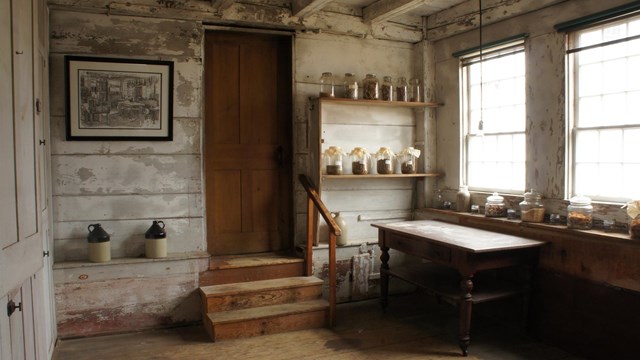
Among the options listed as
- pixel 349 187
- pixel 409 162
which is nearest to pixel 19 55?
pixel 349 187

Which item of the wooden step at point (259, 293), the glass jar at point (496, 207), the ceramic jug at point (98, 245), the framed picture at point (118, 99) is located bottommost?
the wooden step at point (259, 293)

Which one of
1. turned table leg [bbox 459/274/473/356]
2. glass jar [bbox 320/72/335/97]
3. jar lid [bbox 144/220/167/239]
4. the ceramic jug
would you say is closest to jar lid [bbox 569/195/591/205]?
turned table leg [bbox 459/274/473/356]

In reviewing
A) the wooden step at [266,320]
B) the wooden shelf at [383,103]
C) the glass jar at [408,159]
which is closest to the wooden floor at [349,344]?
the wooden step at [266,320]

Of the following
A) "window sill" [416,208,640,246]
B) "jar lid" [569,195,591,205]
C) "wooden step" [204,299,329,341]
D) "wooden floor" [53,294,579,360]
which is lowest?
"wooden floor" [53,294,579,360]

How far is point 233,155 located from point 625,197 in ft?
10.5

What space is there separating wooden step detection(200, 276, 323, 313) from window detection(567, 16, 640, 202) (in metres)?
2.25

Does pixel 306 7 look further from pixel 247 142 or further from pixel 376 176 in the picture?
pixel 376 176

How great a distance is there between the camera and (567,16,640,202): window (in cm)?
328

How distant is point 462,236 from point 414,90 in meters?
1.71

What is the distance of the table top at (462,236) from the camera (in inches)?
135

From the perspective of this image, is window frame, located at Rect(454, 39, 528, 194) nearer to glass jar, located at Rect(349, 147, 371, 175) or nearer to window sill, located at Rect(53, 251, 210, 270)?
glass jar, located at Rect(349, 147, 371, 175)

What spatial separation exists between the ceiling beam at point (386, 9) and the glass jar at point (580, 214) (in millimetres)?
1959

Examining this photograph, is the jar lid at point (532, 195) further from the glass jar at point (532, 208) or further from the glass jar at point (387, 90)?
the glass jar at point (387, 90)

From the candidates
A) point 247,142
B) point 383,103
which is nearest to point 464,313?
point 383,103
